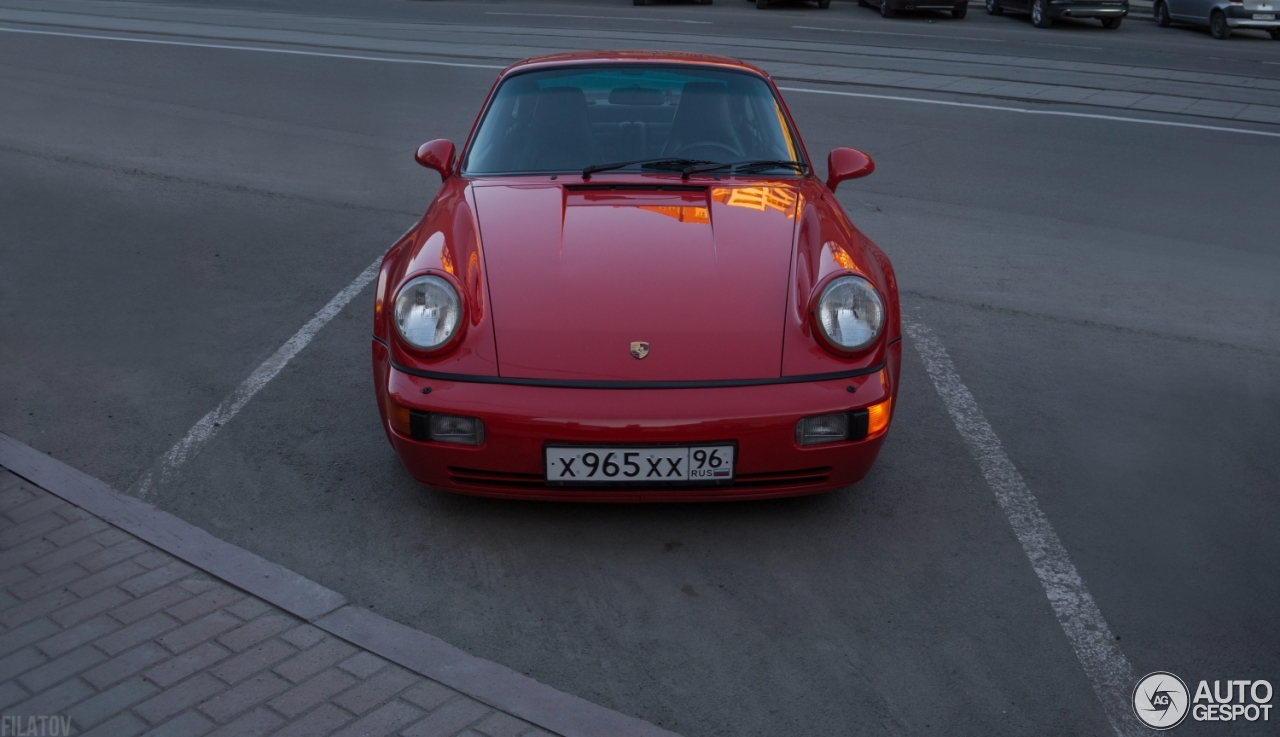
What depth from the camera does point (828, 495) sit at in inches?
160

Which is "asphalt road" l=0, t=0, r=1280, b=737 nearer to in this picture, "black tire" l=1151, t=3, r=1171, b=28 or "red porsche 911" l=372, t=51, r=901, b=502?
"red porsche 911" l=372, t=51, r=901, b=502

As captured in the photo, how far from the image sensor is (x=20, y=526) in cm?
370

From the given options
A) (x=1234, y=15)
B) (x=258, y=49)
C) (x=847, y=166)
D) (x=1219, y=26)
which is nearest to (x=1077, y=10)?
(x=1219, y=26)

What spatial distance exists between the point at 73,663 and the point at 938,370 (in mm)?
3726

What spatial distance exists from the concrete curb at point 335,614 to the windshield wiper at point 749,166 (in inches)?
87.3

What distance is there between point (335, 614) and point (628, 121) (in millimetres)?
2573

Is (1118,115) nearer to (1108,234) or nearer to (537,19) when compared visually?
(1108,234)

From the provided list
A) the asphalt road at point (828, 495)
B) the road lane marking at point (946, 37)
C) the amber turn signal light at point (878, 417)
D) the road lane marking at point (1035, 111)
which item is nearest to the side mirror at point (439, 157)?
the asphalt road at point (828, 495)

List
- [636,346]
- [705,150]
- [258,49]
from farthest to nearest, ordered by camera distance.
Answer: [258,49] → [705,150] → [636,346]

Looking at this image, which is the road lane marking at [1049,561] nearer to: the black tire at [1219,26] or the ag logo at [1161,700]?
the ag logo at [1161,700]

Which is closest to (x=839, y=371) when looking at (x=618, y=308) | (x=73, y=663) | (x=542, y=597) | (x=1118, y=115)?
(x=618, y=308)

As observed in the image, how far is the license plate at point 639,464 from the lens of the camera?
Result: 346 cm

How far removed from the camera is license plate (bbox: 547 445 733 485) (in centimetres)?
346

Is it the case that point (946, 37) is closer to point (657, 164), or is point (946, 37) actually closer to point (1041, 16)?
point (1041, 16)
